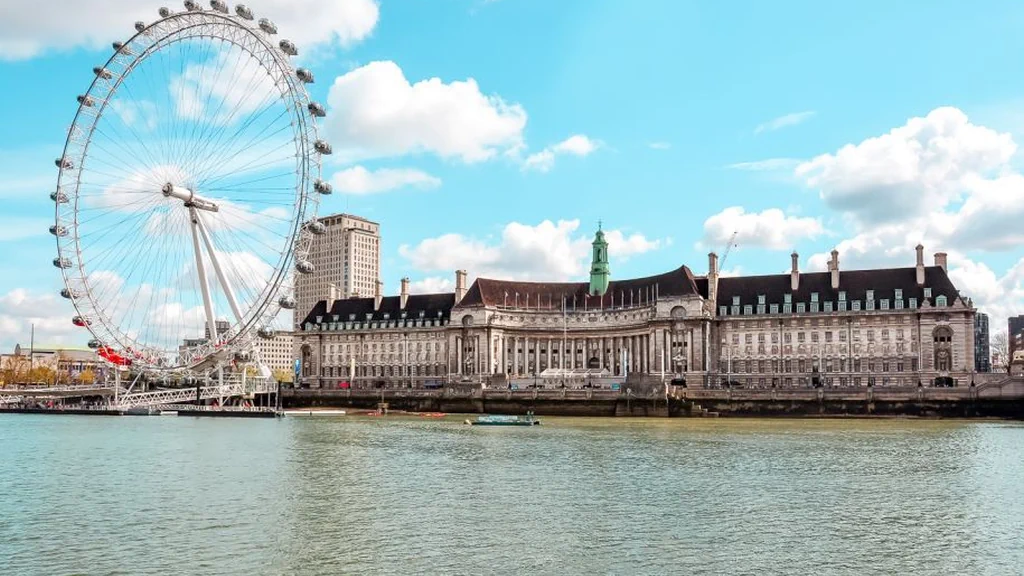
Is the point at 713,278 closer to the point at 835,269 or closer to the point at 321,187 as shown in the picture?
the point at 835,269

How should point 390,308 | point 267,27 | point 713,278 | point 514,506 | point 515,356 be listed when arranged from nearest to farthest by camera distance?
point 514,506 → point 267,27 → point 713,278 → point 515,356 → point 390,308

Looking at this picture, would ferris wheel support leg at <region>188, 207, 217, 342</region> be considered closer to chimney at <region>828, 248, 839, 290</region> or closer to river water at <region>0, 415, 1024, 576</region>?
river water at <region>0, 415, 1024, 576</region>

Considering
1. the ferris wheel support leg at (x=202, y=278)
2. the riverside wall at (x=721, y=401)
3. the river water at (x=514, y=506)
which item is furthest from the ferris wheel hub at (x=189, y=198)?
the riverside wall at (x=721, y=401)

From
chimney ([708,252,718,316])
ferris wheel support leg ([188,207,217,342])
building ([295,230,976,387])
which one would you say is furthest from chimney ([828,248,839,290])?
ferris wheel support leg ([188,207,217,342])

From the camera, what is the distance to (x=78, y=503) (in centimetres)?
3719

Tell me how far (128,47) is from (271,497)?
54819mm

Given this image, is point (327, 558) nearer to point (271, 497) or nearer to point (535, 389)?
point (271, 497)

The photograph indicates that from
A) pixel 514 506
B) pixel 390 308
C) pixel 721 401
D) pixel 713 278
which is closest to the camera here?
pixel 514 506

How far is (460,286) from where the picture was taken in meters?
152

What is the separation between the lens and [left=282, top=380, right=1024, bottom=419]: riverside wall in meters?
93.6

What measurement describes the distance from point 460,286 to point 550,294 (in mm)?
14260

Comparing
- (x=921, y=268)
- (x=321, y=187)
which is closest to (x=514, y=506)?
(x=321, y=187)

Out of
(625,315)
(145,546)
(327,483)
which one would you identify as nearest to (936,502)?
(327,483)

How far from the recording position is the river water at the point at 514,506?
2761 cm
